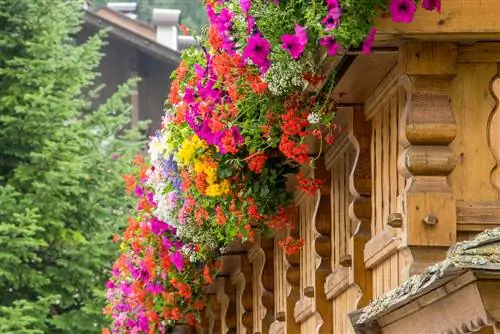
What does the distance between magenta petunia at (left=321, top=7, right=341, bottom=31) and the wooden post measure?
0.39 m

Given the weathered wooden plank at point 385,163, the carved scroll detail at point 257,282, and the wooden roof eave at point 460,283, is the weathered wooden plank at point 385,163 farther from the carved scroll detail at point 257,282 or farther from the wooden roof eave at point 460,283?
the carved scroll detail at point 257,282

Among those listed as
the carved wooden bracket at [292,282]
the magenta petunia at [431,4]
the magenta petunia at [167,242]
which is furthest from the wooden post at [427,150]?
the magenta petunia at [167,242]

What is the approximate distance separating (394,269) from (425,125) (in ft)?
2.56

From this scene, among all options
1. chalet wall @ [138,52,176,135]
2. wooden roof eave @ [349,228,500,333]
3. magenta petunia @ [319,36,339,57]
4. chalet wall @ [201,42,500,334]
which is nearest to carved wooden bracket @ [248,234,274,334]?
chalet wall @ [201,42,500,334]

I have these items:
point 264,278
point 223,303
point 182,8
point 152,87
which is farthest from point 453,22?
point 182,8

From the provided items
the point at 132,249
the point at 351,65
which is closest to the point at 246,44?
the point at 351,65

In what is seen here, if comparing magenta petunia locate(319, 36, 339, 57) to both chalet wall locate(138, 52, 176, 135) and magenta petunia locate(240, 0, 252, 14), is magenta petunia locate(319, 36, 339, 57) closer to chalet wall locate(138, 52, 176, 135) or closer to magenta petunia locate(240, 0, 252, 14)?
magenta petunia locate(240, 0, 252, 14)

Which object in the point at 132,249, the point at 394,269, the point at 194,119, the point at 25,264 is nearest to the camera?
the point at 394,269

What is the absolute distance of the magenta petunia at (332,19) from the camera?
24.1 ft

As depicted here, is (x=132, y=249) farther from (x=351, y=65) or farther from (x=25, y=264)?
(x=25, y=264)

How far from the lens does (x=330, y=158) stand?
10.2m

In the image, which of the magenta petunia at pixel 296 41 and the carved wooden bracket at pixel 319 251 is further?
the carved wooden bracket at pixel 319 251

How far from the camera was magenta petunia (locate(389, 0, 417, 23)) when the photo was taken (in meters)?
7.14

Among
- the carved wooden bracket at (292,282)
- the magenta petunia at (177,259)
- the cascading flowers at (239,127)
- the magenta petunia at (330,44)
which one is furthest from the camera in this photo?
the magenta petunia at (177,259)
